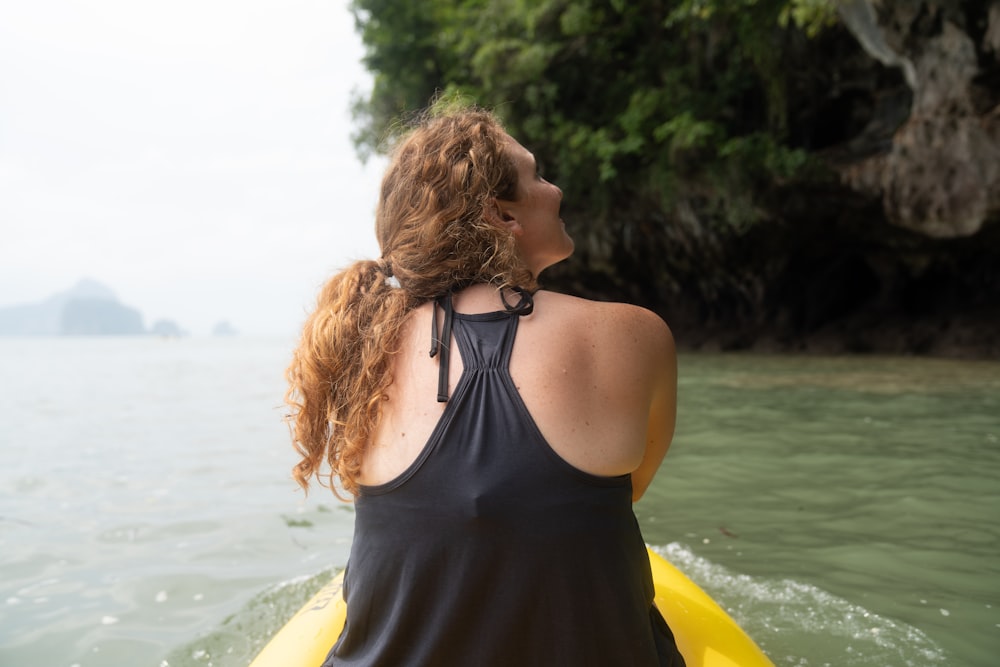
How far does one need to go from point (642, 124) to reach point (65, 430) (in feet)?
31.2

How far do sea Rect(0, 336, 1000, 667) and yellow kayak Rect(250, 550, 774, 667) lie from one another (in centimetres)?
41

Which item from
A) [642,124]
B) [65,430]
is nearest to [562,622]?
[65,430]

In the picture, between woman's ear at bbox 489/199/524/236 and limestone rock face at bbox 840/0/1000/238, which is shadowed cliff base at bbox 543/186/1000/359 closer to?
limestone rock face at bbox 840/0/1000/238

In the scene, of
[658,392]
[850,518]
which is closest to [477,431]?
[658,392]

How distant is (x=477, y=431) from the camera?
1.12 m

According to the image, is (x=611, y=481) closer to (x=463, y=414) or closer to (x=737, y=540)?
(x=463, y=414)

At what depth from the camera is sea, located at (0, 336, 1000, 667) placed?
7.90 ft

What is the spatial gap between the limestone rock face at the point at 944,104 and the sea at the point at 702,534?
3560 millimetres

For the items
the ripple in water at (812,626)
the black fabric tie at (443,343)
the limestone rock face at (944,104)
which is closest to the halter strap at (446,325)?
the black fabric tie at (443,343)

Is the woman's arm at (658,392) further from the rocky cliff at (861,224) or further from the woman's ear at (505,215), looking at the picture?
the rocky cliff at (861,224)

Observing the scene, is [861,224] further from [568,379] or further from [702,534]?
[568,379]

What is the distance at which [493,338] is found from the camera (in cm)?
121

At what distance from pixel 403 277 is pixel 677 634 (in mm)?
1071

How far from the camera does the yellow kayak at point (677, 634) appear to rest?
1.70m
